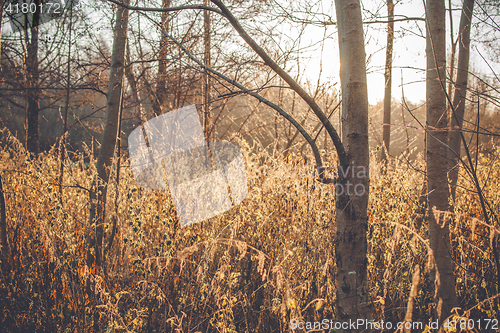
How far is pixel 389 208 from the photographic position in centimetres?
247

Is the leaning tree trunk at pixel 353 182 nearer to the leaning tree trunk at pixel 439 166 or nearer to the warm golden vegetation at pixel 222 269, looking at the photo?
the warm golden vegetation at pixel 222 269

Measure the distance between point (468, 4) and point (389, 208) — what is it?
198cm

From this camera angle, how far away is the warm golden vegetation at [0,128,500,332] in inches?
60.6

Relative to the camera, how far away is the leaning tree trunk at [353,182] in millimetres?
1202

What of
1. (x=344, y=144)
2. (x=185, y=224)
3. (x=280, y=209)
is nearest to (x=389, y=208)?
(x=280, y=209)

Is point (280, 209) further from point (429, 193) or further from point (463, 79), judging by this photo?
point (463, 79)

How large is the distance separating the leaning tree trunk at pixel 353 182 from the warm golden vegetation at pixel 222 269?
127mm

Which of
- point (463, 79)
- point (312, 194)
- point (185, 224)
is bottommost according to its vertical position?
point (185, 224)

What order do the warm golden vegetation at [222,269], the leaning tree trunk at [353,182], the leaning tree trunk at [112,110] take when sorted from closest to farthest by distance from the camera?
the leaning tree trunk at [353,182] < the warm golden vegetation at [222,269] < the leaning tree trunk at [112,110]

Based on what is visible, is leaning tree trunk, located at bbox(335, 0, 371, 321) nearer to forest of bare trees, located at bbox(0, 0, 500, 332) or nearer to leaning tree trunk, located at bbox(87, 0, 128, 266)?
forest of bare trees, located at bbox(0, 0, 500, 332)

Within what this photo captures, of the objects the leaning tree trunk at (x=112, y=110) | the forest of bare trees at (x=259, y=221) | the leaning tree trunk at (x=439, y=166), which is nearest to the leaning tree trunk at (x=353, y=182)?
the forest of bare trees at (x=259, y=221)

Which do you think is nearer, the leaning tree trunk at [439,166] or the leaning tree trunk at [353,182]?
the leaning tree trunk at [353,182]

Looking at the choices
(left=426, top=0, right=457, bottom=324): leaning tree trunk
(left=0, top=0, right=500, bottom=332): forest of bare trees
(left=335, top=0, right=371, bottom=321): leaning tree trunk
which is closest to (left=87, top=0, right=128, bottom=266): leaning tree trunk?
(left=0, top=0, right=500, bottom=332): forest of bare trees

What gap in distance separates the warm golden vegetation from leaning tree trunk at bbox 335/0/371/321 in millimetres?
127
